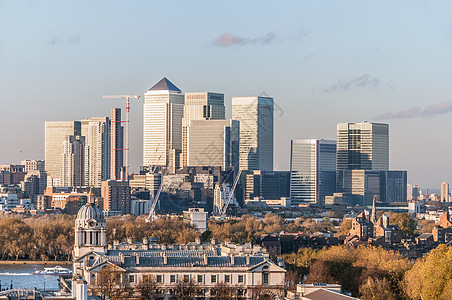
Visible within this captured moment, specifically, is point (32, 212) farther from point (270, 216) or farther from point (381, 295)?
point (381, 295)

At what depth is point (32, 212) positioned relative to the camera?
7662 inches

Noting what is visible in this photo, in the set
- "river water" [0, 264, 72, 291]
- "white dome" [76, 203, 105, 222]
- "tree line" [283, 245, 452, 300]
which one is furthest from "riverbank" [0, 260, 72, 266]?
"white dome" [76, 203, 105, 222]

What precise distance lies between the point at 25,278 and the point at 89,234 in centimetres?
2134

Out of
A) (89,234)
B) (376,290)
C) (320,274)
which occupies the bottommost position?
(376,290)

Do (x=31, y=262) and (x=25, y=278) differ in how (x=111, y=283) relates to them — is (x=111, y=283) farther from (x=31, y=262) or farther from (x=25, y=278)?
(x=31, y=262)

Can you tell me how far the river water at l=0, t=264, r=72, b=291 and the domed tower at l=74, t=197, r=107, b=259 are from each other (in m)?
3.60

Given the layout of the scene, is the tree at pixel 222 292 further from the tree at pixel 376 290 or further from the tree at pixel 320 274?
the tree at pixel 320 274

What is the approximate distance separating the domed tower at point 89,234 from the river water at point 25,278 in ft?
11.8

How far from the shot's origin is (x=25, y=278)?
316 ft

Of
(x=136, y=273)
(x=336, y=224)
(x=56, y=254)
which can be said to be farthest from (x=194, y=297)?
(x=336, y=224)

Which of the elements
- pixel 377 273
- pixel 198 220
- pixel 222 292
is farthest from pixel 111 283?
A: pixel 198 220

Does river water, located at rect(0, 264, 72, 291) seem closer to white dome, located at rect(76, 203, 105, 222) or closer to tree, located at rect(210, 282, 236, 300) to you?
white dome, located at rect(76, 203, 105, 222)

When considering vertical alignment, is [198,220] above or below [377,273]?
above

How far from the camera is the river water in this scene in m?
85.0
